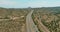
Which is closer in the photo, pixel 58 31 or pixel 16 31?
pixel 58 31

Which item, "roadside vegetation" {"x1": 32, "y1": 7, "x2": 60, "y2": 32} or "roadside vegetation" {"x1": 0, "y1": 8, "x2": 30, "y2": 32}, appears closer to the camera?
"roadside vegetation" {"x1": 0, "y1": 8, "x2": 30, "y2": 32}

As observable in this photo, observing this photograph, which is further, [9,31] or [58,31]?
[9,31]

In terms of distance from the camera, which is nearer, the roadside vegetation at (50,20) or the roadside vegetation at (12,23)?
the roadside vegetation at (12,23)

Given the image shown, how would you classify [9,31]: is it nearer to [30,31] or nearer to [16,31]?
[16,31]

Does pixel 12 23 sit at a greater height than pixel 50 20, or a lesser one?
greater

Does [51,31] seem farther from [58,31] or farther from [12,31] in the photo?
[12,31]

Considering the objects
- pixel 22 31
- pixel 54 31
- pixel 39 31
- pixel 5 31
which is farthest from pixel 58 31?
pixel 5 31

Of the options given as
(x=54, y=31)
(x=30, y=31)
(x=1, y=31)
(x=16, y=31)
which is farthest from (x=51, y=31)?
(x=1, y=31)

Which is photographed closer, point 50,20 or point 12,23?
point 12,23
